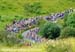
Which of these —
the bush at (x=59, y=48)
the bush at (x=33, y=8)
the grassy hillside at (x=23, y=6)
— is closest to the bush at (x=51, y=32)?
the bush at (x=59, y=48)

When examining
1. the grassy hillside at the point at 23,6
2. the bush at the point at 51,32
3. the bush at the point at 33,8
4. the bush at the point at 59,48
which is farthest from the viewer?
the bush at the point at 33,8

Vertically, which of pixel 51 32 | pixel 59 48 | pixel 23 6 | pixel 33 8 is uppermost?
pixel 59 48

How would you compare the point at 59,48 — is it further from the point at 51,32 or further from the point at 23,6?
the point at 23,6

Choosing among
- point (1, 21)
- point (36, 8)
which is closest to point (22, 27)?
point (1, 21)

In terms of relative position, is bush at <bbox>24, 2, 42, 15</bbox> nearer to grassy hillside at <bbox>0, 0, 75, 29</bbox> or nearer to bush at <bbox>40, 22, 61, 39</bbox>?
grassy hillside at <bbox>0, 0, 75, 29</bbox>

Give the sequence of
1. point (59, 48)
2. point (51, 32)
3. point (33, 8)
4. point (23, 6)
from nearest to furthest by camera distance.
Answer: point (59, 48), point (51, 32), point (33, 8), point (23, 6)

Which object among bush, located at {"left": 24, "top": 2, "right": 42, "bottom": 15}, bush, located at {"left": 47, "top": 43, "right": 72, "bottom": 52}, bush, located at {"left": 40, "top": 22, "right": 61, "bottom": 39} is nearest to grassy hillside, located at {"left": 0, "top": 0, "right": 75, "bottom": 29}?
bush, located at {"left": 24, "top": 2, "right": 42, "bottom": 15}

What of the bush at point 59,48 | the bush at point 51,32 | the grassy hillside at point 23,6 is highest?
the bush at point 59,48

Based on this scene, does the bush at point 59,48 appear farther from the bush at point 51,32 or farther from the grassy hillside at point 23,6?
the grassy hillside at point 23,6

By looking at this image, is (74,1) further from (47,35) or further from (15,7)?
(47,35)

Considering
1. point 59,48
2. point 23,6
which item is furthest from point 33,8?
point 59,48

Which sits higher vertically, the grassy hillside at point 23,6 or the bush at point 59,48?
the bush at point 59,48
